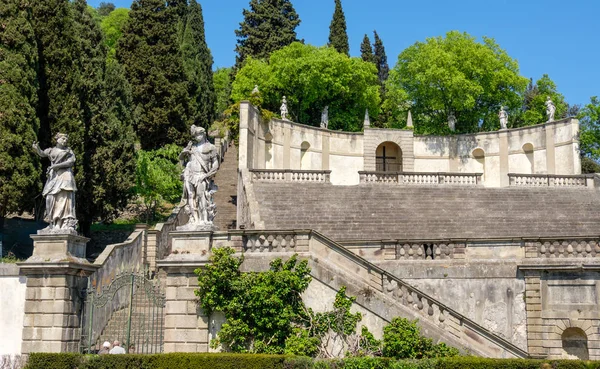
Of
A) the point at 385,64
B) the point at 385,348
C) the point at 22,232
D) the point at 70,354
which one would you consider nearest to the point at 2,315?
the point at 70,354

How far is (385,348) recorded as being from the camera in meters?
14.0

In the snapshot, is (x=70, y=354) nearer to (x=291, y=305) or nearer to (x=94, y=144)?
(x=291, y=305)

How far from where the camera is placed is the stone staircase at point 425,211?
23.8 metres

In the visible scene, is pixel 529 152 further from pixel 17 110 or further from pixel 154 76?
pixel 17 110

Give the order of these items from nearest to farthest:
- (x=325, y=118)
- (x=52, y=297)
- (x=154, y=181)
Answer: (x=52, y=297) < (x=154, y=181) < (x=325, y=118)

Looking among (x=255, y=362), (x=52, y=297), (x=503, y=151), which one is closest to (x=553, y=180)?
(x=503, y=151)

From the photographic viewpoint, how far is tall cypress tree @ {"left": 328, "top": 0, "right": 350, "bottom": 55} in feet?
192

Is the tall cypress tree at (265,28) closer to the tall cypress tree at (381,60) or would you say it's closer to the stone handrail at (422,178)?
the tall cypress tree at (381,60)

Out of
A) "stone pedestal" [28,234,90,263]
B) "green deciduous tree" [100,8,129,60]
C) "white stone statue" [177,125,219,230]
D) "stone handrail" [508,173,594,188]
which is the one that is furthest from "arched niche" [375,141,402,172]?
"green deciduous tree" [100,8,129,60]

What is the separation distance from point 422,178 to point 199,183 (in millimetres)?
18499

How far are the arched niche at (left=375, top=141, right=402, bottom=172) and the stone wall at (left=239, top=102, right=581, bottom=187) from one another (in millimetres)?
1739

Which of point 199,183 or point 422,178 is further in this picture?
point 422,178

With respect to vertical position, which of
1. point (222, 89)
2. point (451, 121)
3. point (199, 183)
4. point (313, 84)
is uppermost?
point (222, 89)

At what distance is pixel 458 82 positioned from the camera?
4216 centimetres
